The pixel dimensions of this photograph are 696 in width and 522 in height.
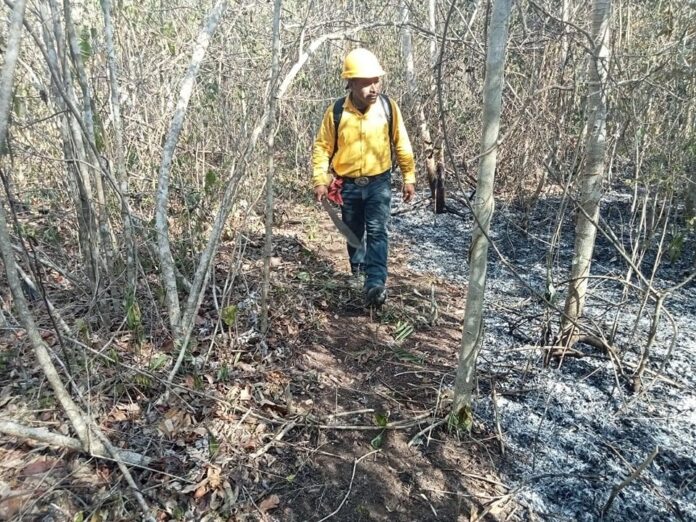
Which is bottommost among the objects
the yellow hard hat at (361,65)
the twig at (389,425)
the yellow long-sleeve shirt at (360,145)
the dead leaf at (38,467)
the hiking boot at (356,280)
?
the twig at (389,425)

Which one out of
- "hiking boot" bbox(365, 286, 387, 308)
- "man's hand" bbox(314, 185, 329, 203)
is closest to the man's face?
"man's hand" bbox(314, 185, 329, 203)

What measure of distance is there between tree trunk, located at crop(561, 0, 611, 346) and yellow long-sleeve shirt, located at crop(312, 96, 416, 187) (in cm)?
129

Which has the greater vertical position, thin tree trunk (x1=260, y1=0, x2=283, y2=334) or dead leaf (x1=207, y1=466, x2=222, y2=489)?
thin tree trunk (x1=260, y1=0, x2=283, y2=334)

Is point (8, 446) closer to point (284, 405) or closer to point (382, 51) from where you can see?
point (284, 405)

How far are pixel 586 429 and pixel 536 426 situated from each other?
0.78 ft

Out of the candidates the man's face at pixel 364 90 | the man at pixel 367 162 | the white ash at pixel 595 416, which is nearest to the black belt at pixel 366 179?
the man at pixel 367 162

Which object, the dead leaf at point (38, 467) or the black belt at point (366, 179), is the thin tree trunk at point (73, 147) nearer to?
the dead leaf at point (38, 467)

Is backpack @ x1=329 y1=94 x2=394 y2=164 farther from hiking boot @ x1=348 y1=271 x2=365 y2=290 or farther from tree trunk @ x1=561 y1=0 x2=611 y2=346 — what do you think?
tree trunk @ x1=561 y1=0 x2=611 y2=346

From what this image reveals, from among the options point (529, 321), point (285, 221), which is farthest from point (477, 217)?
point (285, 221)

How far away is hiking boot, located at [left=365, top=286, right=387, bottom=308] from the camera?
11.6 feet

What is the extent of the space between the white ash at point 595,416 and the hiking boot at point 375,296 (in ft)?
2.56

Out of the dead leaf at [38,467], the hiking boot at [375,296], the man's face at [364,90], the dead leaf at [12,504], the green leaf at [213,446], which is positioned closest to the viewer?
the dead leaf at [12,504]

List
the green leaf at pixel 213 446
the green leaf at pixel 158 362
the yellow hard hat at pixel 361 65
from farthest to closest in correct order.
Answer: the yellow hard hat at pixel 361 65
the green leaf at pixel 158 362
the green leaf at pixel 213 446

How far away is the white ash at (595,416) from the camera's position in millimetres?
2088
